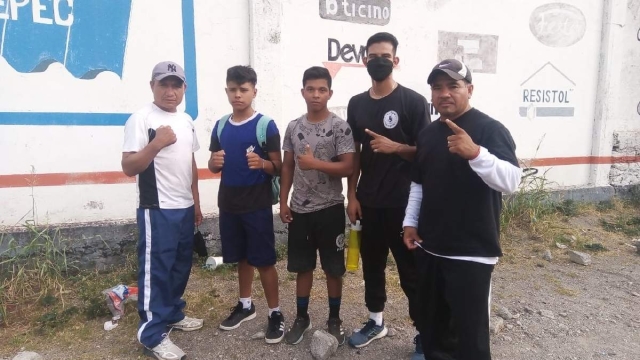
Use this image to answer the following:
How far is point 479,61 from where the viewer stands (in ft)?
18.1

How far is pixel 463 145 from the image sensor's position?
1816mm

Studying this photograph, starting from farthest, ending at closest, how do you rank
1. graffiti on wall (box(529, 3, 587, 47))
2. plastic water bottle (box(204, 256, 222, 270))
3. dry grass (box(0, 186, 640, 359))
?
graffiti on wall (box(529, 3, 587, 47)) → plastic water bottle (box(204, 256, 222, 270)) → dry grass (box(0, 186, 640, 359))

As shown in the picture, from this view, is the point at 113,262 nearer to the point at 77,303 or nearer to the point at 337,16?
the point at 77,303

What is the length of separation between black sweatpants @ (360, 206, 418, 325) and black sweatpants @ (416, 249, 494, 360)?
0.77 feet

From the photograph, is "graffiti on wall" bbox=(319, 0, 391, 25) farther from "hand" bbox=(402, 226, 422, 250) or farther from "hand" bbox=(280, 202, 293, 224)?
"hand" bbox=(402, 226, 422, 250)

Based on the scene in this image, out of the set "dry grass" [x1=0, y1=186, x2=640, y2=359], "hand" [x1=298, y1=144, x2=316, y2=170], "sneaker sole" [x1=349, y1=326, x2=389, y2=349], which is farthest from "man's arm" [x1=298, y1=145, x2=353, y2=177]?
"dry grass" [x1=0, y1=186, x2=640, y2=359]

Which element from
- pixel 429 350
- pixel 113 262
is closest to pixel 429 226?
pixel 429 350

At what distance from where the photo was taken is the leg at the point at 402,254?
2.59 meters

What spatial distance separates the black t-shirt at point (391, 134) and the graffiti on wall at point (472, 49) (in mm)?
3042

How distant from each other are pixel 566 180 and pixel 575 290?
2996mm

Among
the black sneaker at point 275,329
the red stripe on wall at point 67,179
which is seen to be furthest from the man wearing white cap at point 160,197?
the red stripe on wall at point 67,179

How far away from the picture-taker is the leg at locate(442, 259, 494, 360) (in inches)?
79.5

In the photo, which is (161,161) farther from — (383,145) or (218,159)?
(383,145)

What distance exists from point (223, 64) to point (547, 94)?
4462 mm
